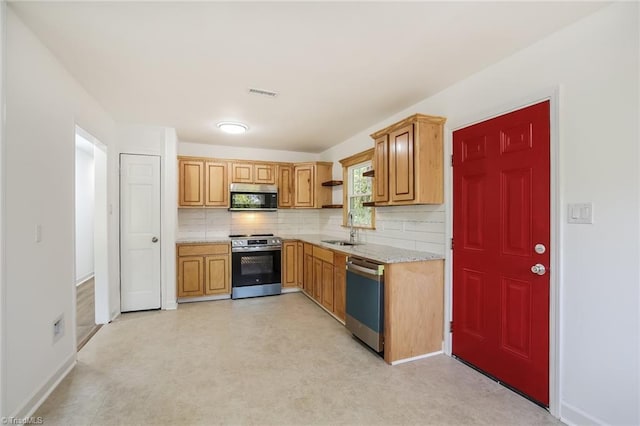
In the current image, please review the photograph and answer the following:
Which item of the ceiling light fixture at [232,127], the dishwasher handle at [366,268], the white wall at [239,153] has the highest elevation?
the ceiling light fixture at [232,127]

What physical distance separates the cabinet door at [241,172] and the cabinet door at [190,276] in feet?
4.56

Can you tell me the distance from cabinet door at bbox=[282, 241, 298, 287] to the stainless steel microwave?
27.9 inches

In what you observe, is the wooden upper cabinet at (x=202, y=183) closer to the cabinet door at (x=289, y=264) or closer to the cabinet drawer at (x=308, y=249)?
the cabinet door at (x=289, y=264)

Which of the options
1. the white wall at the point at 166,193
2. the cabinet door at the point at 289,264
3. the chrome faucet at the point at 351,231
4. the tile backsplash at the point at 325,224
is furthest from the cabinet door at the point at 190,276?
the chrome faucet at the point at 351,231

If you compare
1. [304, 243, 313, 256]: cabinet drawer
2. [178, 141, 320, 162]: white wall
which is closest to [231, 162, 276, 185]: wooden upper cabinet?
[178, 141, 320, 162]: white wall

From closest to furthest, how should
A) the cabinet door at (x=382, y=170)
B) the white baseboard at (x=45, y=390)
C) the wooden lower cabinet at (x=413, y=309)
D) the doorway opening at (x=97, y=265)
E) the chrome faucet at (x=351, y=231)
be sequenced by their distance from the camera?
the white baseboard at (x=45, y=390)
the wooden lower cabinet at (x=413, y=309)
the cabinet door at (x=382, y=170)
the doorway opening at (x=97, y=265)
the chrome faucet at (x=351, y=231)

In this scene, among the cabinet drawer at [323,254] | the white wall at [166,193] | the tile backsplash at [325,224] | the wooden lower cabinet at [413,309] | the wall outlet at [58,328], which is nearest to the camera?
the wall outlet at [58,328]

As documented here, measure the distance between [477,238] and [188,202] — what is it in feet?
13.3

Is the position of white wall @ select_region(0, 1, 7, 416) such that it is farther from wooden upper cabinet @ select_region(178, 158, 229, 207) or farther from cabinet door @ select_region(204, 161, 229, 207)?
cabinet door @ select_region(204, 161, 229, 207)

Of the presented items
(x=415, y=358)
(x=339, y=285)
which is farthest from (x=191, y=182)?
(x=415, y=358)

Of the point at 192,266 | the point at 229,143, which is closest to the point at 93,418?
the point at 192,266

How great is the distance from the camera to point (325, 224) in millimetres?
5656

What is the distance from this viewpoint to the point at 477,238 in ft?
8.40

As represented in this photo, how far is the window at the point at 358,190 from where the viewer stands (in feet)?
13.8
